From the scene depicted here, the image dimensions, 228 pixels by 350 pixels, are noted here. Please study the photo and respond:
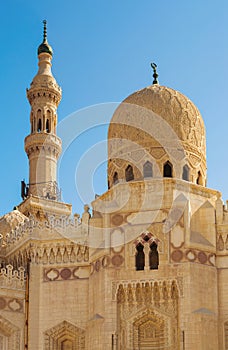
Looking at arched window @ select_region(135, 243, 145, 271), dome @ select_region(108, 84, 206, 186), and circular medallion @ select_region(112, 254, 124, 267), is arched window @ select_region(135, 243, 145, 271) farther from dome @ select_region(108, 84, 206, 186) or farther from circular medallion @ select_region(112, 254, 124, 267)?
dome @ select_region(108, 84, 206, 186)

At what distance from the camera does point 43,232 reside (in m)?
27.0

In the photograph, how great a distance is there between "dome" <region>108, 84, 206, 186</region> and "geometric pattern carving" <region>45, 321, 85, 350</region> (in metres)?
5.34

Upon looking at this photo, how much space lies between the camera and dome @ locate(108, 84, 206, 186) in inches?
1046

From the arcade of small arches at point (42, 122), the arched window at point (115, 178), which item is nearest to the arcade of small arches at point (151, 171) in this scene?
the arched window at point (115, 178)

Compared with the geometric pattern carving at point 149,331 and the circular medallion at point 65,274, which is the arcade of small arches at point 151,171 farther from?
the geometric pattern carving at point 149,331

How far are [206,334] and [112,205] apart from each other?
5303mm

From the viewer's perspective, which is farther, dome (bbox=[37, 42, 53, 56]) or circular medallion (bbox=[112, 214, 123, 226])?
dome (bbox=[37, 42, 53, 56])

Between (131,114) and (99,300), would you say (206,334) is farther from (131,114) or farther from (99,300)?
(131,114)

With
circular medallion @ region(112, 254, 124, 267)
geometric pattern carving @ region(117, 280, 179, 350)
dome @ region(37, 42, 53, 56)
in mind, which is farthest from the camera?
dome @ region(37, 42, 53, 56)

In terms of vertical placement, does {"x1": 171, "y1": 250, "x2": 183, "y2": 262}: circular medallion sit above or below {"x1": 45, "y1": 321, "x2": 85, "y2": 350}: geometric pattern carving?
above

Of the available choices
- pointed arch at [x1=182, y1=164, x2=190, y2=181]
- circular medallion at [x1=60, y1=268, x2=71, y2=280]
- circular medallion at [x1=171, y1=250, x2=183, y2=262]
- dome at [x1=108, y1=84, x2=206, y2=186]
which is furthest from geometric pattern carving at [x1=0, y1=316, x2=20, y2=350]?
pointed arch at [x1=182, y1=164, x2=190, y2=181]

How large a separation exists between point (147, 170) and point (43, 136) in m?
12.8

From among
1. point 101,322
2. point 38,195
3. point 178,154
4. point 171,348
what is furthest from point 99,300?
point 38,195

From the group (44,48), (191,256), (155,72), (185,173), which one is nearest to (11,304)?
(191,256)
